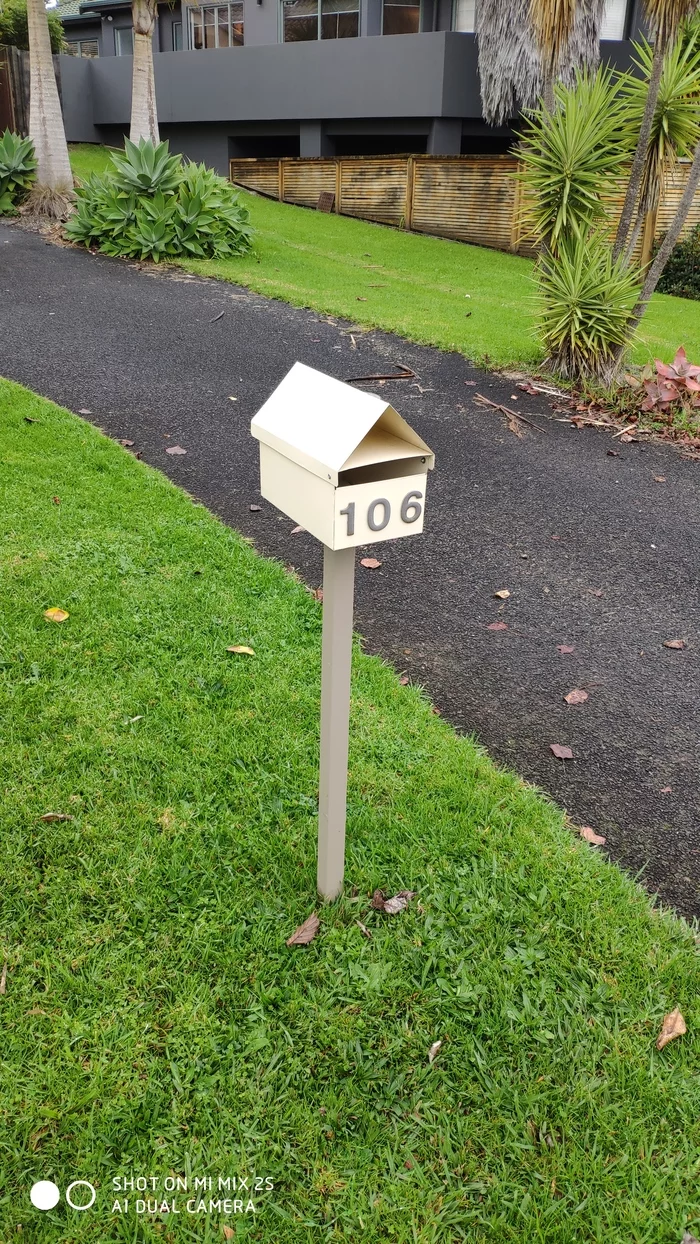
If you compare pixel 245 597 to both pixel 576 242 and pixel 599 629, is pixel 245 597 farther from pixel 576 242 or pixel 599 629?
pixel 576 242

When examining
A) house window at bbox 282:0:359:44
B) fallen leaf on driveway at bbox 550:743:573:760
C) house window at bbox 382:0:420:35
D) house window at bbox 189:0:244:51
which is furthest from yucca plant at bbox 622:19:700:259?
house window at bbox 189:0:244:51

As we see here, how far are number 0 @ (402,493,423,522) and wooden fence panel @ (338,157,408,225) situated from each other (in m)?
19.0

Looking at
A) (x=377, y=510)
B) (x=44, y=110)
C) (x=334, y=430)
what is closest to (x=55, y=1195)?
(x=377, y=510)

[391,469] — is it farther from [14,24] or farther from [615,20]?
[14,24]

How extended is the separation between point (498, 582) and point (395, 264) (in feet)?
36.2

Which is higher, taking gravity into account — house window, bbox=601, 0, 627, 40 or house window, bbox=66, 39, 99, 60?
house window, bbox=66, 39, 99, 60

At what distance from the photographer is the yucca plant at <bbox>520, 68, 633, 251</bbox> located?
7.97 metres

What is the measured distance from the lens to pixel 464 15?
20234mm

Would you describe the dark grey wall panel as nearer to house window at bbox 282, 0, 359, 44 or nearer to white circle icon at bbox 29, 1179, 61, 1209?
house window at bbox 282, 0, 359, 44

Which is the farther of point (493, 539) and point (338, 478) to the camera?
point (493, 539)

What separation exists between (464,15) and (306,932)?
75.3 ft

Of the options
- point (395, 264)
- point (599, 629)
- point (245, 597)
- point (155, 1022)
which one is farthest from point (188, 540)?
point (395, 264)

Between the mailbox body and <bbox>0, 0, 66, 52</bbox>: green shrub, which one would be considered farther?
<bbox>0, 0, 66, 52</bbox>: green shrub

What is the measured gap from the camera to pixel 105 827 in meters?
2.82
